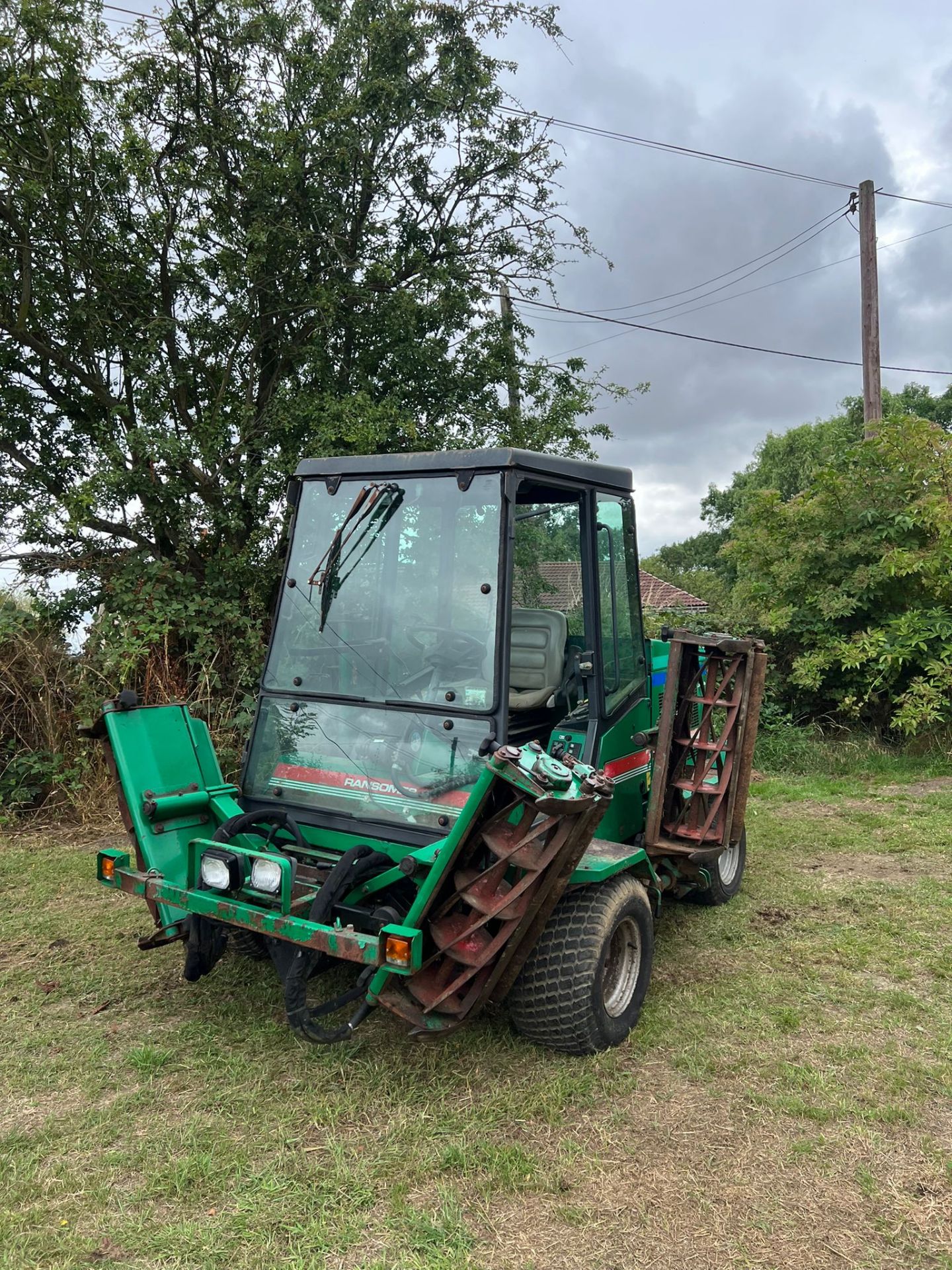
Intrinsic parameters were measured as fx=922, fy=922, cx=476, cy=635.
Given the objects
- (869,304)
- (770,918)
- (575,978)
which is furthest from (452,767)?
(869,304)

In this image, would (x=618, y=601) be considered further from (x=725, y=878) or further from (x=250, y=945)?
(x=250, y=945)

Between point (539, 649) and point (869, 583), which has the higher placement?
point (869, 583)

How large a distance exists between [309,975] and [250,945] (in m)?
0.94

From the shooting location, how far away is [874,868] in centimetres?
637

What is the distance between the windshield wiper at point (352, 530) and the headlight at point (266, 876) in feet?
3.94

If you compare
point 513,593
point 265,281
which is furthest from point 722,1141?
point 265,281

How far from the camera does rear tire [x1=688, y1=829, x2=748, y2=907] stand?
5.39 m

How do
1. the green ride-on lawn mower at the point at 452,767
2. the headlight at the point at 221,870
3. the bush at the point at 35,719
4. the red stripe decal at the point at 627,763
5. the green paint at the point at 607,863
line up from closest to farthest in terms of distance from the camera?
the green ride-on lawn mower at the point at 452,767 → the headlight at the point at 221,870 → the green paint at the point at 607,863 → the red stripe decal at the point at 627,763 → the bush at the point at 35,719

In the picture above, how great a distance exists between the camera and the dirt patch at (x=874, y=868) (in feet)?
20.0

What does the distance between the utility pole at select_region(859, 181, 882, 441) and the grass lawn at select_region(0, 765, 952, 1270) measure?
29.7 feet

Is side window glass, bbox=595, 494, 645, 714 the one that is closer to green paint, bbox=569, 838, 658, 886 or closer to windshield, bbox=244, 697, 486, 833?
green paint, bbox=569, 838, 658, 886

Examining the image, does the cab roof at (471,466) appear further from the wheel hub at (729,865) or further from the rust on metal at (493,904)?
the wheel hub at (729,865)

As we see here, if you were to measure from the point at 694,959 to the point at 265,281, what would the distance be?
22.6ft

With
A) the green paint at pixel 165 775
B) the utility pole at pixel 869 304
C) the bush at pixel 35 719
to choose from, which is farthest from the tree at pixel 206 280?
the utility pole at pixel 869 304
